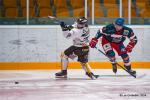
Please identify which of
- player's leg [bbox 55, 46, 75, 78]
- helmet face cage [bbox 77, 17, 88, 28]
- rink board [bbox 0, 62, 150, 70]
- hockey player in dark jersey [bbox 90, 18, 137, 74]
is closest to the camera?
helmet face cage [bbox 77, 17, 88, 28]

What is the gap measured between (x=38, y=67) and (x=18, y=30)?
970 millimetres

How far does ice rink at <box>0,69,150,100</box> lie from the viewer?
845 centimetres

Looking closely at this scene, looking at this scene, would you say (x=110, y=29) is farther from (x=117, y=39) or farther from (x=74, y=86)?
(x=74, y=86)

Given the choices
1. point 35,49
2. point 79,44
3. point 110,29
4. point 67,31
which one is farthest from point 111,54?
point 35,49

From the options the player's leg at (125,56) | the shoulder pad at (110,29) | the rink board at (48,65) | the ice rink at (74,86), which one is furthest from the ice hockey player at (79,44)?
the rink board at (48,65)

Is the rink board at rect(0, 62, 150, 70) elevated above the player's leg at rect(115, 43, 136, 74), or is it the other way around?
the player's leg at rect(115, 43, 136, 74)

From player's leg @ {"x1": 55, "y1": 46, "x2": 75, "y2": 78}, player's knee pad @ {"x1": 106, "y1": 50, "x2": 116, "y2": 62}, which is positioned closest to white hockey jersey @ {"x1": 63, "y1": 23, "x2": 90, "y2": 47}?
player's leg @ {"x1": 55, "y1": 46, "x2": 75, "y2": 78}

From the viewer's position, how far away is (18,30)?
12820 mm

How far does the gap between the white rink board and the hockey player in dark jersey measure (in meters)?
1.49

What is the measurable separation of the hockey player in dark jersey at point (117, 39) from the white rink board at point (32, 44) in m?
1.49

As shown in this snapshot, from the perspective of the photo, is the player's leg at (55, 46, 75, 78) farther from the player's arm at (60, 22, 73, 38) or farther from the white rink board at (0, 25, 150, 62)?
the white rink board at (0, 25, 150, 62)

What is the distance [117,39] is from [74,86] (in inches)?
76.3

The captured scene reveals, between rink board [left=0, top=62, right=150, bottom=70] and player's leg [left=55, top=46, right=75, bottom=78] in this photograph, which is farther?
rink board [left=0, top=62, right=150, bottom=70]

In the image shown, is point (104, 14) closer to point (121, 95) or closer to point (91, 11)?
point (91, 11)
